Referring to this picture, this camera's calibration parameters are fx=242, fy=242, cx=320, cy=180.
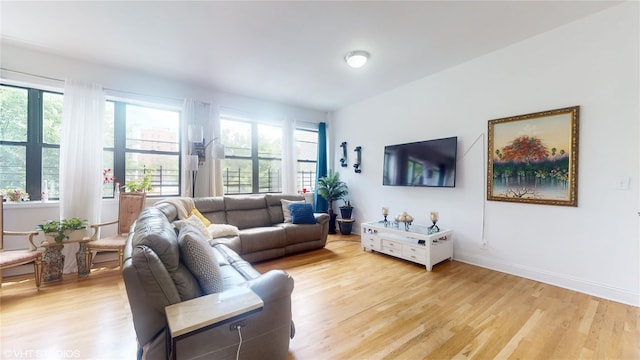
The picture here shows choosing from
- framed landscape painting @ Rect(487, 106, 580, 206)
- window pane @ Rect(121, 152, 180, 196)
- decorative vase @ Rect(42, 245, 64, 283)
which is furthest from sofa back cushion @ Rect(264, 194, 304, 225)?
framed landscape painting @ Rect(487, 106, 580, 206)

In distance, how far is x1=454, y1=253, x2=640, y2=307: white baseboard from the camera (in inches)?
89.9

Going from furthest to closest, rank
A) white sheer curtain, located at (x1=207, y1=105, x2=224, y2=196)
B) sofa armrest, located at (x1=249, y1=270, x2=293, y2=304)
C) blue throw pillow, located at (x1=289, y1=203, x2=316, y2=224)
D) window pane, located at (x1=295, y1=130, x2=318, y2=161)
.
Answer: window pane, located at (x1=295, y1=130, x2=318, y2=161), white sheer curtain, located at (x1=207, y1=105, x2=224, y2=196), blue throw pillow, located at (x1=289, y1=203, x2=316, y2=224), sofa armrest, located at (x1=249, y1=270, x2=293, y2=304)

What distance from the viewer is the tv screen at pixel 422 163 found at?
3.48m

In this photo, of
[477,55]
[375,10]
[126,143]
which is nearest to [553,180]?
[477,55]

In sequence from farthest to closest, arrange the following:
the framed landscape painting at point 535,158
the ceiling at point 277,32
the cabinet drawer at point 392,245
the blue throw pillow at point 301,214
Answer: the blue throw pillow at point 301,214 < the cabinet drawer at point 392,245 < the framed landscape painting at point 535,158 < the ceiling at point 277,32

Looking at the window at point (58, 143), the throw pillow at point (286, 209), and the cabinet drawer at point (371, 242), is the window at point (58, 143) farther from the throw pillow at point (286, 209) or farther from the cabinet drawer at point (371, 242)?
the cabinet drawer at point (371, 242)

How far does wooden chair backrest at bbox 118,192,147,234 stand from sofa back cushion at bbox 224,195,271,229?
3.76 feet

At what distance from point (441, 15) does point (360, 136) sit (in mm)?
2866

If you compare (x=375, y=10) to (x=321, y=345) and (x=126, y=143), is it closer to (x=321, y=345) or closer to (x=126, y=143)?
(x=321, y=345)

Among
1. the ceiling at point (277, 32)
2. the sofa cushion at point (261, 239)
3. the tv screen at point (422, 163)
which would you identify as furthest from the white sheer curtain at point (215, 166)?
the tv screen at point (422, 163)

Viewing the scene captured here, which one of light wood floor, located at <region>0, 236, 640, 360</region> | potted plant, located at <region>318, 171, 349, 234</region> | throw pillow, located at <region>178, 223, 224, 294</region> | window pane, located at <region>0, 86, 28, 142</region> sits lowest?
light wood floor, located at <region>0, 236, 640, 360</region>

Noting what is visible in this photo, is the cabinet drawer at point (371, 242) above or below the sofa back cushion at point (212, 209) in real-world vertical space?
below

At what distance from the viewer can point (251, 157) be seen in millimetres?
4996

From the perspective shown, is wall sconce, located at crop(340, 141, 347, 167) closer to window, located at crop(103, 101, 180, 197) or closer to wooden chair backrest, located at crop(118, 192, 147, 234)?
window, located at crop(103, 101, 180, 197)
